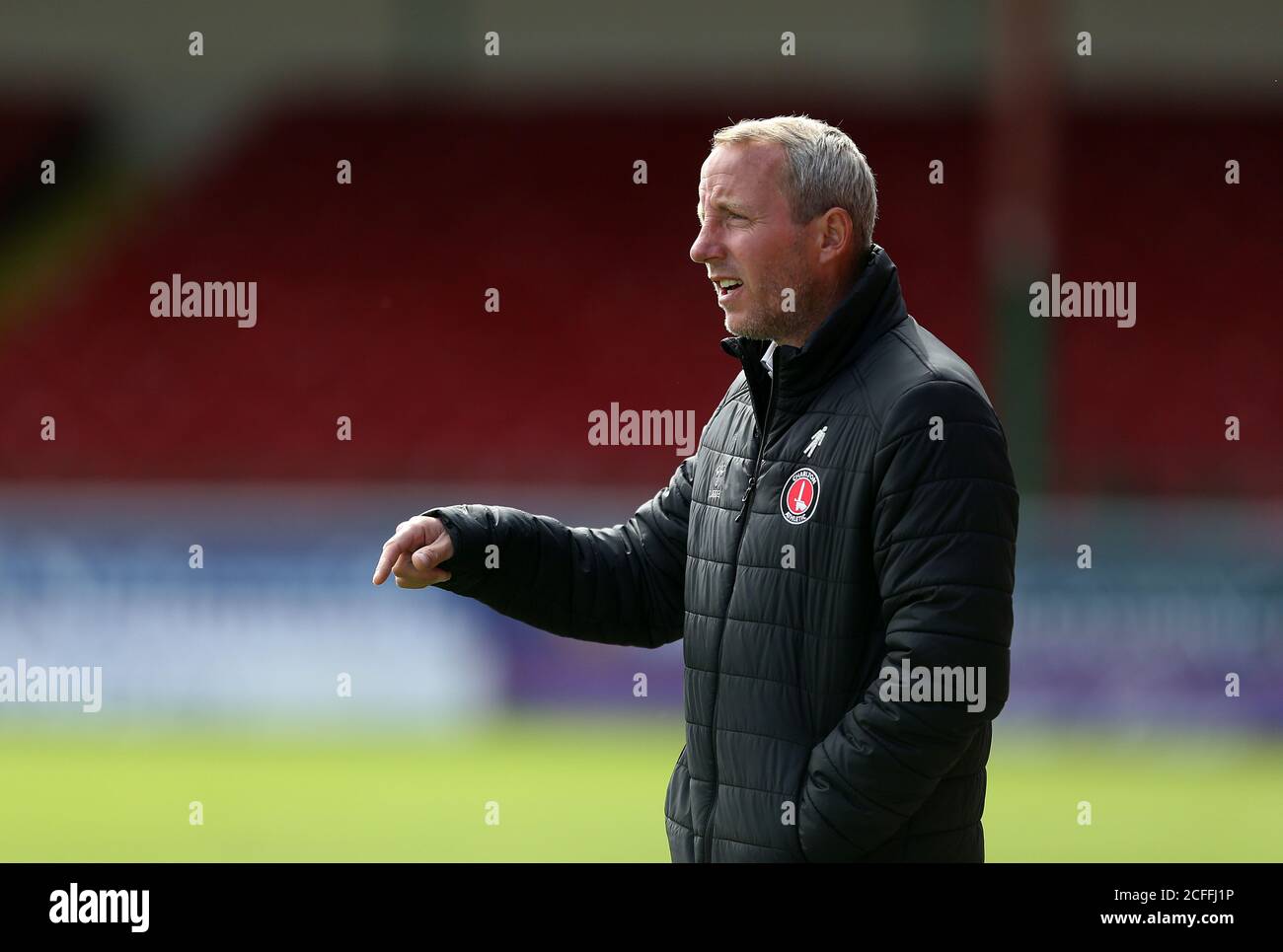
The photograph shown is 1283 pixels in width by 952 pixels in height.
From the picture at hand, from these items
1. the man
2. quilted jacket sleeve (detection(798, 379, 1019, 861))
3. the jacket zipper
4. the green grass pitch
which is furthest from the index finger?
the green grass pitch

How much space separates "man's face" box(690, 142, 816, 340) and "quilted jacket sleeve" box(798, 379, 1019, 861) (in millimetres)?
309

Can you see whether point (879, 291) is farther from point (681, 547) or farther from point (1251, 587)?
point (1251, 587)

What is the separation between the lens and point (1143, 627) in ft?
26.3

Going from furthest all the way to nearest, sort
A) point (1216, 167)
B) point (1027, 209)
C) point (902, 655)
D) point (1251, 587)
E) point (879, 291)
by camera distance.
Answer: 1. point (1216, 167)
2. point (1027, 209)
3. point (1251, 587)
4. point (879, 291)
5. point (902, 655)

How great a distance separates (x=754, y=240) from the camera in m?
2.64

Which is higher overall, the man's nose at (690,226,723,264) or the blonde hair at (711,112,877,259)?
the blonde hair at (711,112,877,259)

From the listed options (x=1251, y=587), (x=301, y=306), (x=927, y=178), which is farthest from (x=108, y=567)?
(x=927, y=178)

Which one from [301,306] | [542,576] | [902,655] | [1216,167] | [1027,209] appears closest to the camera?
[902,655]

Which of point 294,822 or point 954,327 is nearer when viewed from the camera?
point 294,822

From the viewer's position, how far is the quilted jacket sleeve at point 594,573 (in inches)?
115

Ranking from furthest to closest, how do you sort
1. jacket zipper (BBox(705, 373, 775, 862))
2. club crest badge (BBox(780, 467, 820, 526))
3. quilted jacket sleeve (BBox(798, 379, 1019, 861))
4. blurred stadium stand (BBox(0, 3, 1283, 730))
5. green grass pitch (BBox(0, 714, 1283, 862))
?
blurred stadium stand (BBox(0, 3, 1283, 730)) < green grass pitch (BBox(0, 714, 1283, 862)) < jacket zipper (BBox(705, 373, 775, 862)) < club crest badge (BBox(780, 467, 820, 526)) < quilted jacket sleeve (BBox(798, 379, 1019, 861))

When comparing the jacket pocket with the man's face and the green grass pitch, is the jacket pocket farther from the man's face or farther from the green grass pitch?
the green grass pitch

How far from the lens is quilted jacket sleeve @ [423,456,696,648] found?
291cm
